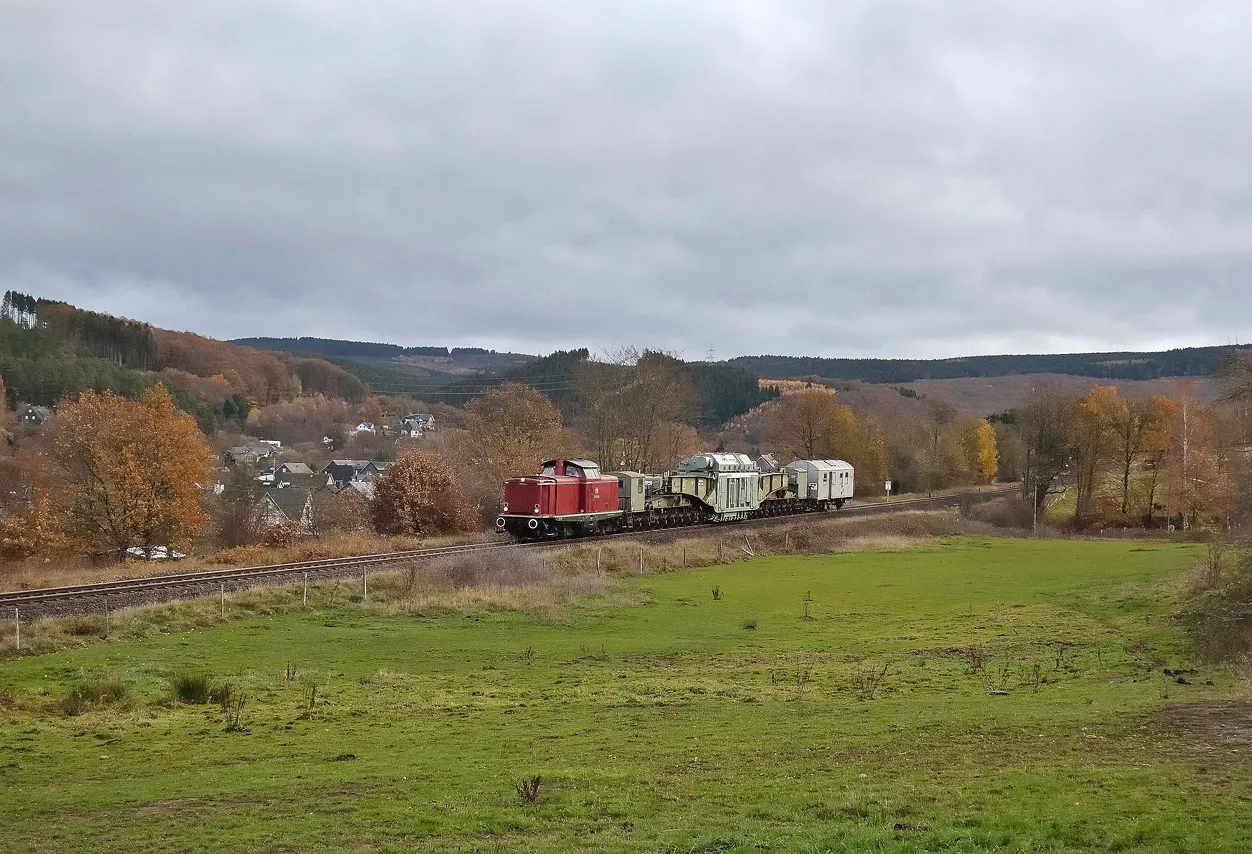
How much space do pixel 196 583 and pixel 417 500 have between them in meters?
21.3

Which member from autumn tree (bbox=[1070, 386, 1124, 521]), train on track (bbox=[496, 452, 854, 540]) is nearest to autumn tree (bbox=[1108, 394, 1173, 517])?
autumn tree (bbox=[1070, 386, 1124, 521])

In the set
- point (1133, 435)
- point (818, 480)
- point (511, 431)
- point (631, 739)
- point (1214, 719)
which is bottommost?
point (631, 739)

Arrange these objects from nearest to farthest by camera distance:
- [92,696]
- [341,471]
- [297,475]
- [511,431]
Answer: [92,696], [511,431], [341,471], [297,475]

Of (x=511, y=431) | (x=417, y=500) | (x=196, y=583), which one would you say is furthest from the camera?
(x=511, y=431)

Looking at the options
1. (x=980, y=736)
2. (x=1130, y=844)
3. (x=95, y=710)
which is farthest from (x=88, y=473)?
(x=1130, y=844)

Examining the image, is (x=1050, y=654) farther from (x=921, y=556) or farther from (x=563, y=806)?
(x=921, y=556)

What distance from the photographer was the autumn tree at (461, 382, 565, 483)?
219 ft

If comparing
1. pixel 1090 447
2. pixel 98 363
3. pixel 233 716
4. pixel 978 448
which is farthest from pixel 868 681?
pixel 98 363

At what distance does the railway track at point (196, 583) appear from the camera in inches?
1035

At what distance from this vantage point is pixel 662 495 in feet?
186

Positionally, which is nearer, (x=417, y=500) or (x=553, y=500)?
(x=553, y=500)

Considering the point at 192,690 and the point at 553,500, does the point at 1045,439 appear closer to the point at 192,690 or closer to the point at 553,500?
the point at 553,500

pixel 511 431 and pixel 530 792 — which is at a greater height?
pixel 511 431

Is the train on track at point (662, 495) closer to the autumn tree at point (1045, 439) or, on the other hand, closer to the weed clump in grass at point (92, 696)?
the autumn tree at point (1045, 439)
